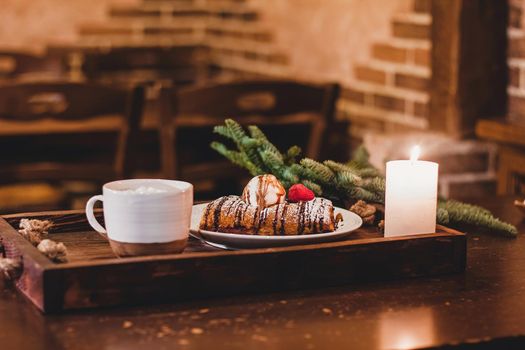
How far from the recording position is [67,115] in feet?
7.77

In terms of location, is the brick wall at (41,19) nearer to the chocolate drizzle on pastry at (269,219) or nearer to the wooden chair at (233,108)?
the wooden chair at (233,108)

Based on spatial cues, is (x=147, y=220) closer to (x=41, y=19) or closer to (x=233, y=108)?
(x=233, y=108)

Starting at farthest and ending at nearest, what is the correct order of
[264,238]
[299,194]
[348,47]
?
[348,47], [299,194], [264,238]

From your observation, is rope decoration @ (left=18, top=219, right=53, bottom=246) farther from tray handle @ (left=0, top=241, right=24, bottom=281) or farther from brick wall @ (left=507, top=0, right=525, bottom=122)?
brick wall @ (left=507, top=0, right=525, bottom=122)

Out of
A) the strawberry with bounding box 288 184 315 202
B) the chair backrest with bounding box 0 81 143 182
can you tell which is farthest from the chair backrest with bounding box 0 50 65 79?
the strawberry with bounding box 288 184 315 202

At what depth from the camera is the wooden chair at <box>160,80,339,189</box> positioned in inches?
91.7

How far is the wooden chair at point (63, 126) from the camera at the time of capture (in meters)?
2.34

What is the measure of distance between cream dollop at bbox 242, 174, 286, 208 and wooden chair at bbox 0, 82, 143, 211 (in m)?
1.22

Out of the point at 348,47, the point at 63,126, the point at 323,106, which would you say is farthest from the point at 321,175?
the point at 348,47

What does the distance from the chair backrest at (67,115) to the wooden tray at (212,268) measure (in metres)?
1.13

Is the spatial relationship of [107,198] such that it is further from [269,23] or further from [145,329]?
[269,23]

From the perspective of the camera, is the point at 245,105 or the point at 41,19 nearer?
the point at 245,105

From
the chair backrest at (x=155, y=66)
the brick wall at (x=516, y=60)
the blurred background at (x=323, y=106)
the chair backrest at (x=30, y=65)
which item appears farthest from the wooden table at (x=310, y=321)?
the chair backrest at (x=155, y=66)

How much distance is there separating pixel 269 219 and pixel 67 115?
1.32m
